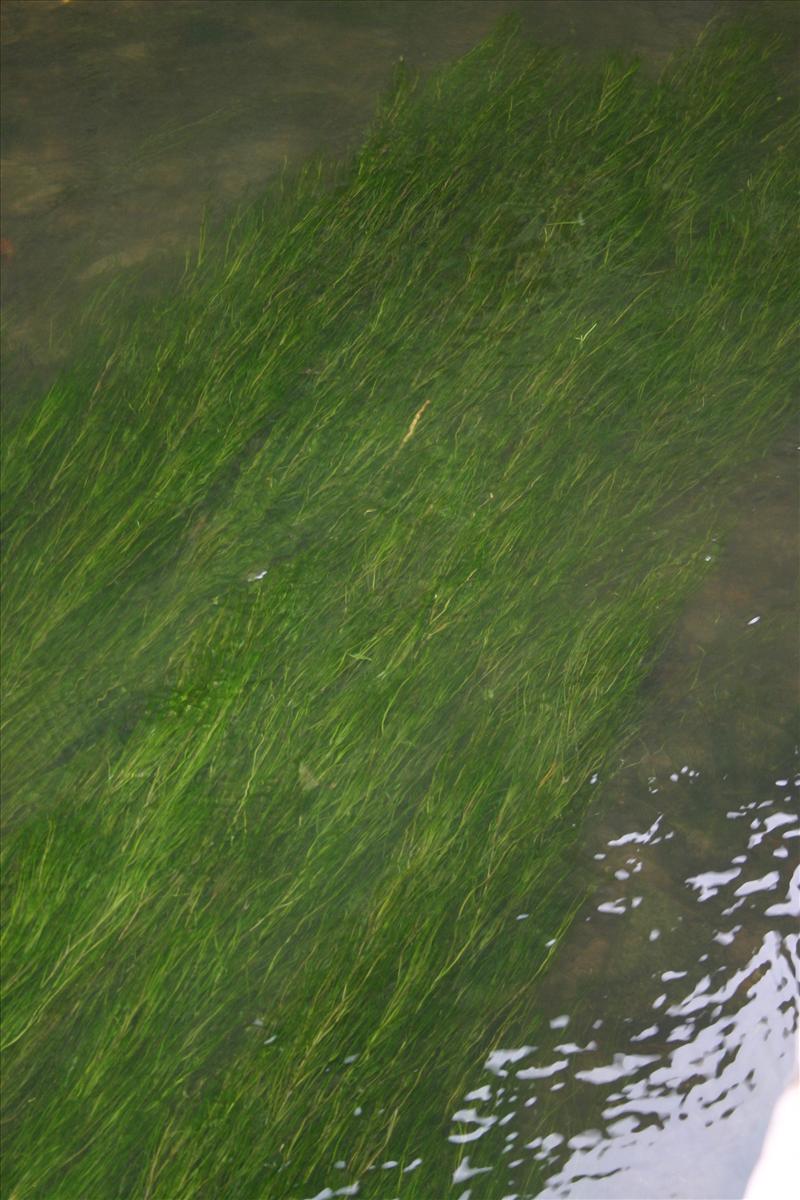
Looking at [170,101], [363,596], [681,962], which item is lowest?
[681,962]

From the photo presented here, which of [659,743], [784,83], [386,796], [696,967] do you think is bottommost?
[696,967]

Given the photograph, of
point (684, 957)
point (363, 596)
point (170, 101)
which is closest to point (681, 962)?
point (684, 957)

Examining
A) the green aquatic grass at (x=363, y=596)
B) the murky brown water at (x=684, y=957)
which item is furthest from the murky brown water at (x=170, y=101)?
the murky brown water at (x=684, y=957)

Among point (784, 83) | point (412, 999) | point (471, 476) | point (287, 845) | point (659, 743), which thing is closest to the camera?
point (412, 999)

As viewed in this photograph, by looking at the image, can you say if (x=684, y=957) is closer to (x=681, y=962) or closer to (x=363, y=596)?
(x=681, y=962)

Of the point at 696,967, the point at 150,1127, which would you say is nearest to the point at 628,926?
the point at 696,967

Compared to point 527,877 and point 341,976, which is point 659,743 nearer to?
point 527,877

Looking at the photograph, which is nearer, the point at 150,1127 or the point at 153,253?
the point at 150,1127

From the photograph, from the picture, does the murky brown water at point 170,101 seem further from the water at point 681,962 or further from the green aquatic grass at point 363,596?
the water at point 681,962

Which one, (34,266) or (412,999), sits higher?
(34,266)
